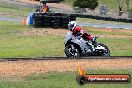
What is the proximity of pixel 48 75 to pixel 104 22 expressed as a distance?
35.9 meters

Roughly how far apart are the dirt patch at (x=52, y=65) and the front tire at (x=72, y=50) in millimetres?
1298

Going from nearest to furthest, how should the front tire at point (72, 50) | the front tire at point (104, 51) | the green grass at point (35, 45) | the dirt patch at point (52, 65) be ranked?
the dirt patch at point (52, 65) < the front tire at point (72, 50) < the front tire at point (104, 51) < the green grass at point (35, 45)

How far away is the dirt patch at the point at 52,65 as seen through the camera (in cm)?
1571

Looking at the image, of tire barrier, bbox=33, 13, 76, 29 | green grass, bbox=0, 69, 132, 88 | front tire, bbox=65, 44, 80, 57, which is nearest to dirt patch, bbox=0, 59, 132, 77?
green grass, bbox=0, 69, 132, 88

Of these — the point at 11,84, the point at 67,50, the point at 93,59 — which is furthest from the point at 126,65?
the point at 11,84

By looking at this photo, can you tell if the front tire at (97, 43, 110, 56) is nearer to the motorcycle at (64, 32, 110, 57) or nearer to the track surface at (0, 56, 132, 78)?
the motorcycle at (64, 32, 110, 57)

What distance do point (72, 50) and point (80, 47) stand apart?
437 millimetres

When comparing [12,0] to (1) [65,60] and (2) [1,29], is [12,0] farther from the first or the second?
(1) [65,60]

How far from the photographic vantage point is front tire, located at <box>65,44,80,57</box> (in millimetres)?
19595

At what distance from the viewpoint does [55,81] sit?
1309 centimetres

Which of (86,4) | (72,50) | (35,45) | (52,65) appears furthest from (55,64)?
(86,4)

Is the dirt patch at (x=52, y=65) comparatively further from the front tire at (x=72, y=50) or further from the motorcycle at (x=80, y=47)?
the front tire at (x=72, y=50)

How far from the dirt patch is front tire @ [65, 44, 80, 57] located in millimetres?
1298

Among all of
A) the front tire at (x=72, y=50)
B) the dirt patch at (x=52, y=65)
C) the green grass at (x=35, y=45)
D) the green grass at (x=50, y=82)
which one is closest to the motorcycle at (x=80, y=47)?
the front tire at (x=72, y=50)
